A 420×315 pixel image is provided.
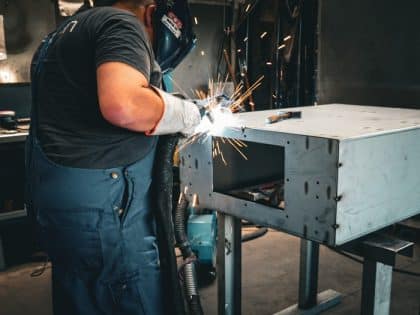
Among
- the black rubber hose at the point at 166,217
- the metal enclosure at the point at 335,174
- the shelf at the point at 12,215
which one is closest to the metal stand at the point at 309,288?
the metal enclosure at the point at 335,174

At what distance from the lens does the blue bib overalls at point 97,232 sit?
131cm

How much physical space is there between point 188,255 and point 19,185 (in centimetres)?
191

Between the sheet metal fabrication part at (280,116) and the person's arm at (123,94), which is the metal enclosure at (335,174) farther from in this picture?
the person's arm at (123,94)

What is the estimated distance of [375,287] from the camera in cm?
138

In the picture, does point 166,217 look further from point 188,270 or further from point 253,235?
point 253,235

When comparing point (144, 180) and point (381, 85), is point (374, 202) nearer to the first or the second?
point (144, 180)

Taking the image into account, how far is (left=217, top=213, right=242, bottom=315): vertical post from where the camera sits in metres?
1.75

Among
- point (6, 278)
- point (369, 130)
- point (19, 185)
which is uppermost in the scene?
point (369, 130)

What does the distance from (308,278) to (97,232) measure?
4.75 ft

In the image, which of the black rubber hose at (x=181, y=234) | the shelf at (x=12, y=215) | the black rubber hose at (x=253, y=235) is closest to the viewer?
the black rubber hose at (x=181, y=234)

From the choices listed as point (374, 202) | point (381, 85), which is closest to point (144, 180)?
point (374, 202)

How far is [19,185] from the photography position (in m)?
3.31

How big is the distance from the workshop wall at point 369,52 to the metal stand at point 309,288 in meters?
0.95

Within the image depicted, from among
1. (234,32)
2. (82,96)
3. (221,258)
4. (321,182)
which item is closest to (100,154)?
(82,96)
